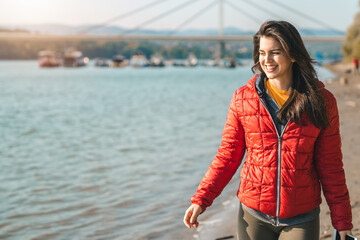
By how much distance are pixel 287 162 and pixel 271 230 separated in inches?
11.2

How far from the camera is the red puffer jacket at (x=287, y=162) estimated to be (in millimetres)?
1679

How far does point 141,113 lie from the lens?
18.5 m

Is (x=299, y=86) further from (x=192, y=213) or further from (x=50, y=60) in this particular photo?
(x=50, y=60)

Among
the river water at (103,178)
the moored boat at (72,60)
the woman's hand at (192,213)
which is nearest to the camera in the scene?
the woman's hand at (192,213)

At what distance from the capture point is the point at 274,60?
1.71 m

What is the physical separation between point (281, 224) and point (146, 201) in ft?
13.1

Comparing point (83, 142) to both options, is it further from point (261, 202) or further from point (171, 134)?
point (261, 202)

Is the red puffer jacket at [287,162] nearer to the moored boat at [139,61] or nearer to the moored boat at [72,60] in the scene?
the moored boat at [72,60]

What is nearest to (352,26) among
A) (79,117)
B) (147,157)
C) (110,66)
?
(79,117)

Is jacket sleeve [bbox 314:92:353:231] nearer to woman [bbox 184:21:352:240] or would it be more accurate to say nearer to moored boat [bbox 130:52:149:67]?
woman [bbox 184:21:352:240]

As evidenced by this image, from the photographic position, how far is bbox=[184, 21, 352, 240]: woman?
1.68 metres

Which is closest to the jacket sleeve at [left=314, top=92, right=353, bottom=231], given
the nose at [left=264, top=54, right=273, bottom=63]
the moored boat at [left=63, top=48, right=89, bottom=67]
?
the nose at [left=264, top=54, right=273, bottom=63]

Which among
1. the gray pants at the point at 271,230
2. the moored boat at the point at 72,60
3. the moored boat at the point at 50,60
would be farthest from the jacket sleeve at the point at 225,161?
the moored boat at the point at 72,60

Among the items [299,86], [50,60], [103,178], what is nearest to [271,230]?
[299,86]
